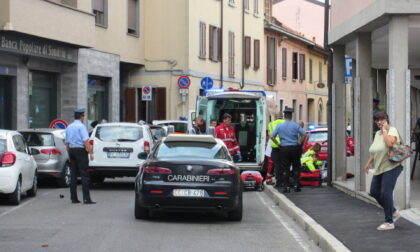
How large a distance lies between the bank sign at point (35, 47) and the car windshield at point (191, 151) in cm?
1187

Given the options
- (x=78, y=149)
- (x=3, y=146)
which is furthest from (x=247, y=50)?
(x=3, y=146)

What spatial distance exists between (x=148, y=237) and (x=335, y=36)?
9475mm

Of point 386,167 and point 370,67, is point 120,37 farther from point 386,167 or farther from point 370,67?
point 386,167

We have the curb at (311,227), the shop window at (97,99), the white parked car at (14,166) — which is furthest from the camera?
the shop window at (97,99)

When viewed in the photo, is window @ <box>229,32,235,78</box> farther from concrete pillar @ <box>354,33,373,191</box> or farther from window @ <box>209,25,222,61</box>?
concrete pillar @ <box>354,33,373,191</box>

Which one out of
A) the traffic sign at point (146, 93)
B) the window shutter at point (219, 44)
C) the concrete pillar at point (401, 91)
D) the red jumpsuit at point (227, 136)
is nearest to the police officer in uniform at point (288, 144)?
the red jumpsuit at point (227, 136)

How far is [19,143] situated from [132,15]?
A: 1992cm

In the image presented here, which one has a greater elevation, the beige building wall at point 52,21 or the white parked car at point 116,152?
the beige building wall at point 52,21

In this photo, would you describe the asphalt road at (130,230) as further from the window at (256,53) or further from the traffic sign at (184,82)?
the window at (256,53)

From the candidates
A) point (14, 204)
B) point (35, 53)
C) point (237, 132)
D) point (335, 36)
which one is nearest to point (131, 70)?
point (35, 53)

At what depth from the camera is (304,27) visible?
68000 millimetres

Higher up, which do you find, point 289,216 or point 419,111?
point 419,111

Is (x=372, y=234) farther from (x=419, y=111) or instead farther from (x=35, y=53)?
(x=419, y=111)

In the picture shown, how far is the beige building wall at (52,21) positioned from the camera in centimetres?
2353
